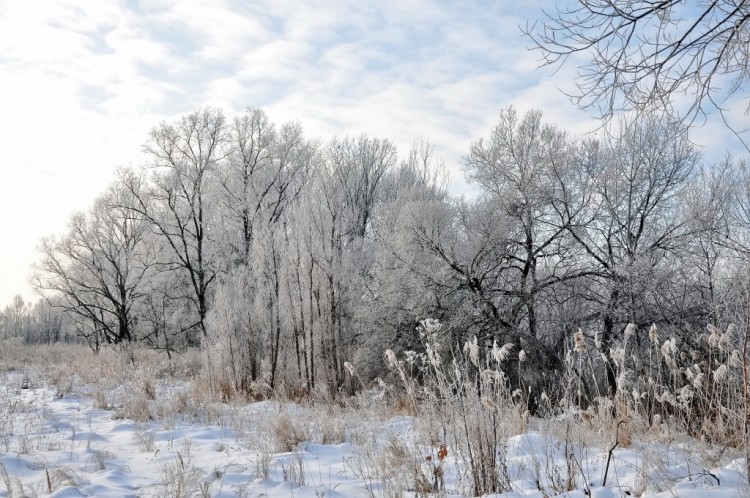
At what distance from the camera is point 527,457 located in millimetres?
4609

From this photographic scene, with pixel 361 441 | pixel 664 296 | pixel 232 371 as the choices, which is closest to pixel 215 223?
pixel 232 371

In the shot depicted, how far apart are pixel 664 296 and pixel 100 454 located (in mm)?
11134

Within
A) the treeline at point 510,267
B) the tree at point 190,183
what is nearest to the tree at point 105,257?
the tree at point 190,183

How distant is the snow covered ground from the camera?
148 inches

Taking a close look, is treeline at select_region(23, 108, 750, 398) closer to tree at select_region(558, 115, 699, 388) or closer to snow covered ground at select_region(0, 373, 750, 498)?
tree at select_region(558, 115, 699, 388)

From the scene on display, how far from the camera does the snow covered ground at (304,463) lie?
3.76 metres

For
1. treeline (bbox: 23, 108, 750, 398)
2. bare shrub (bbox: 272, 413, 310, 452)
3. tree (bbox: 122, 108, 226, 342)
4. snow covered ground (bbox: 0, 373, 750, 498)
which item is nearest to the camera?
snow covered ground (bbox: 0, 373, 750, 498)

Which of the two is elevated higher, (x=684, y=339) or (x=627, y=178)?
(x=627, y=178)

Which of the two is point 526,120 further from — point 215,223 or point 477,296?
point 215,223

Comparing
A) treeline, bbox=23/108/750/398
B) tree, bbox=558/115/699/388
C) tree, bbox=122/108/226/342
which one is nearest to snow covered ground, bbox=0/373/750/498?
treeline, bbox=23/108/750/398

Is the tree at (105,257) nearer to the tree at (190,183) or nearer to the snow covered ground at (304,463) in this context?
the tree at (190,183)

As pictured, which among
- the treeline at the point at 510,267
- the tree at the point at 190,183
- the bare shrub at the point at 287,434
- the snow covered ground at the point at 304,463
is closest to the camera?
the snow covered ground at the point at 304,463

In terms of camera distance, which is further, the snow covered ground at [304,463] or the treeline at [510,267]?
the treeline at [510,267]

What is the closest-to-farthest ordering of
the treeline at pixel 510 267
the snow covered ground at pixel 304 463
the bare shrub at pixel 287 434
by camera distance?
the snow covered ground at pixel 304 463, the bare shrub at pixel 287 434, the treeline at pixel 510 267
